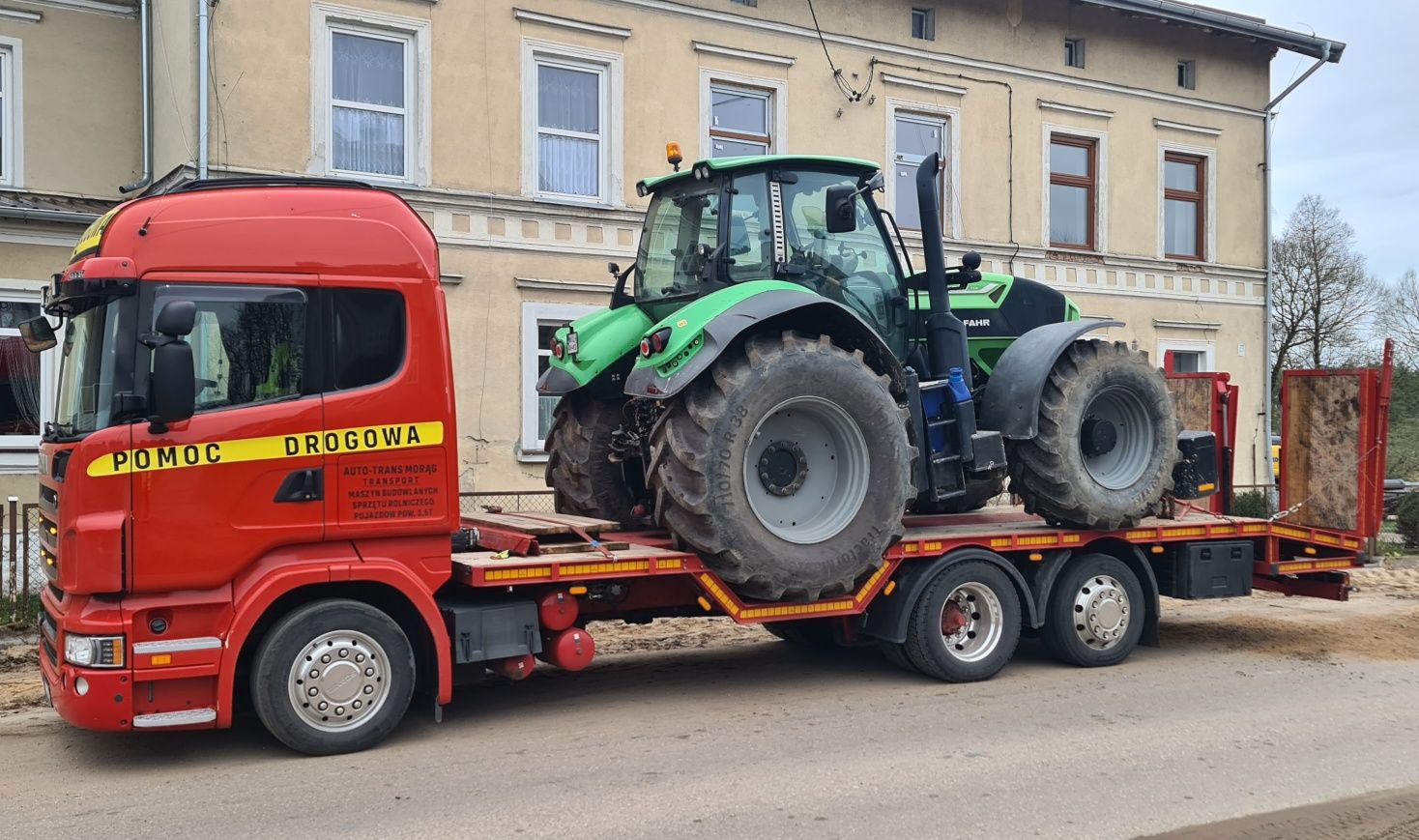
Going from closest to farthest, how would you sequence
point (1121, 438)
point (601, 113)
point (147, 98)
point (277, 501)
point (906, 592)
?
1. point (277, 501)
2. point (906, 592)
3. point (1121, 438)
4. point (147, 98)
5. point (601, 113)

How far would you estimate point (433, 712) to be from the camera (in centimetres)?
Result: 732

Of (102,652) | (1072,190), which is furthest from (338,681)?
(1072,190)

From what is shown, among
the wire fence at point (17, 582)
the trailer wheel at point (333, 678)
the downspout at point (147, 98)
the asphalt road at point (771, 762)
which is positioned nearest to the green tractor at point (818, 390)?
the asphalt road at point (771, 762)

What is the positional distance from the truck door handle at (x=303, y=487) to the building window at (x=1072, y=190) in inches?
617

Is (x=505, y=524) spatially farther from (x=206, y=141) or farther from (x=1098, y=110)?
(x=1098, y=110)

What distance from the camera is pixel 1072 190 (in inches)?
800

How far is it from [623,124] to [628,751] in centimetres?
1110

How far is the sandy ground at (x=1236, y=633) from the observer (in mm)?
9523

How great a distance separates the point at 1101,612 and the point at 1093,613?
7cm

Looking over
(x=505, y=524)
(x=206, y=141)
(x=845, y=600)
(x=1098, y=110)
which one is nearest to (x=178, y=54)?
(x=206, y=141)

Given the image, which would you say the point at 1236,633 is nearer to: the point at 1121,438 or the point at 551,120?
the point at 1121,438

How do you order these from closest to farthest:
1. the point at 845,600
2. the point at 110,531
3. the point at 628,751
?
the point at 110,531 < the point at 628,751 < the point at 845,600

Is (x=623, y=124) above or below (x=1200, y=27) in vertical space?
below

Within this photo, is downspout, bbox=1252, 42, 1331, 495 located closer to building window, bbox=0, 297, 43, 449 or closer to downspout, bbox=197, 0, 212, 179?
downspout, bbox=197, 0, 212, 179
